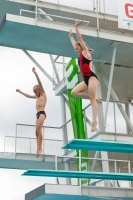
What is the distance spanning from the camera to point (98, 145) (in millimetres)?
14703

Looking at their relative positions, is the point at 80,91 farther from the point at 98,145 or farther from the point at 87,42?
the point at 87,42

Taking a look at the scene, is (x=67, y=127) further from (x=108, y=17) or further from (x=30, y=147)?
(x=108, y=17)

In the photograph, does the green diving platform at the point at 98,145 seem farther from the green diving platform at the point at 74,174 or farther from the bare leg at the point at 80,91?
the bare leg at the point at 80,91

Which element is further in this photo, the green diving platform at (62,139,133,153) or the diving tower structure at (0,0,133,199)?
the diving tower structure at (0,0,133,199)

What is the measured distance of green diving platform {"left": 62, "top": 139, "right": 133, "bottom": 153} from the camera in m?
13.9

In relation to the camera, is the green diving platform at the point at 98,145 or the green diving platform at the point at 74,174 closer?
the green diving platform at the point at 98,145

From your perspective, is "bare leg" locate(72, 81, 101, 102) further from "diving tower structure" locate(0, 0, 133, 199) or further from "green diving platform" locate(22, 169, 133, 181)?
"diving tower structure" locate(0, 0, 133, 199)

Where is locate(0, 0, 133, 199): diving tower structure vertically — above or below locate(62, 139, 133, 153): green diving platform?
above

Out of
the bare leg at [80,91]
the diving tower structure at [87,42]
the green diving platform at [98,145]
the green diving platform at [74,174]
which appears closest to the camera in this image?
the bare leg at [80,91]

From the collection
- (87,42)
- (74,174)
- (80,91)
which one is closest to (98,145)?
(74,174)

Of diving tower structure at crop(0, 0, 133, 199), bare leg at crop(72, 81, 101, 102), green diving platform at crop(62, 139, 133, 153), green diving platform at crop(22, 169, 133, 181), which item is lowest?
green diving platform at crop(22, 169, 133, 181)

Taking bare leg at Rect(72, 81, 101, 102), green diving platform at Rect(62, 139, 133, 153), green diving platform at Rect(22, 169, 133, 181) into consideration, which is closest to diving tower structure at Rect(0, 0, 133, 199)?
green diving platform at Rect(22, 169, 133, 181)

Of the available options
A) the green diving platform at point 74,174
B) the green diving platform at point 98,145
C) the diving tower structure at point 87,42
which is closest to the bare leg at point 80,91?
the green diving platform at point 98,145

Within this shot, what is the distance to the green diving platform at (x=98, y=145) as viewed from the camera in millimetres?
13898
